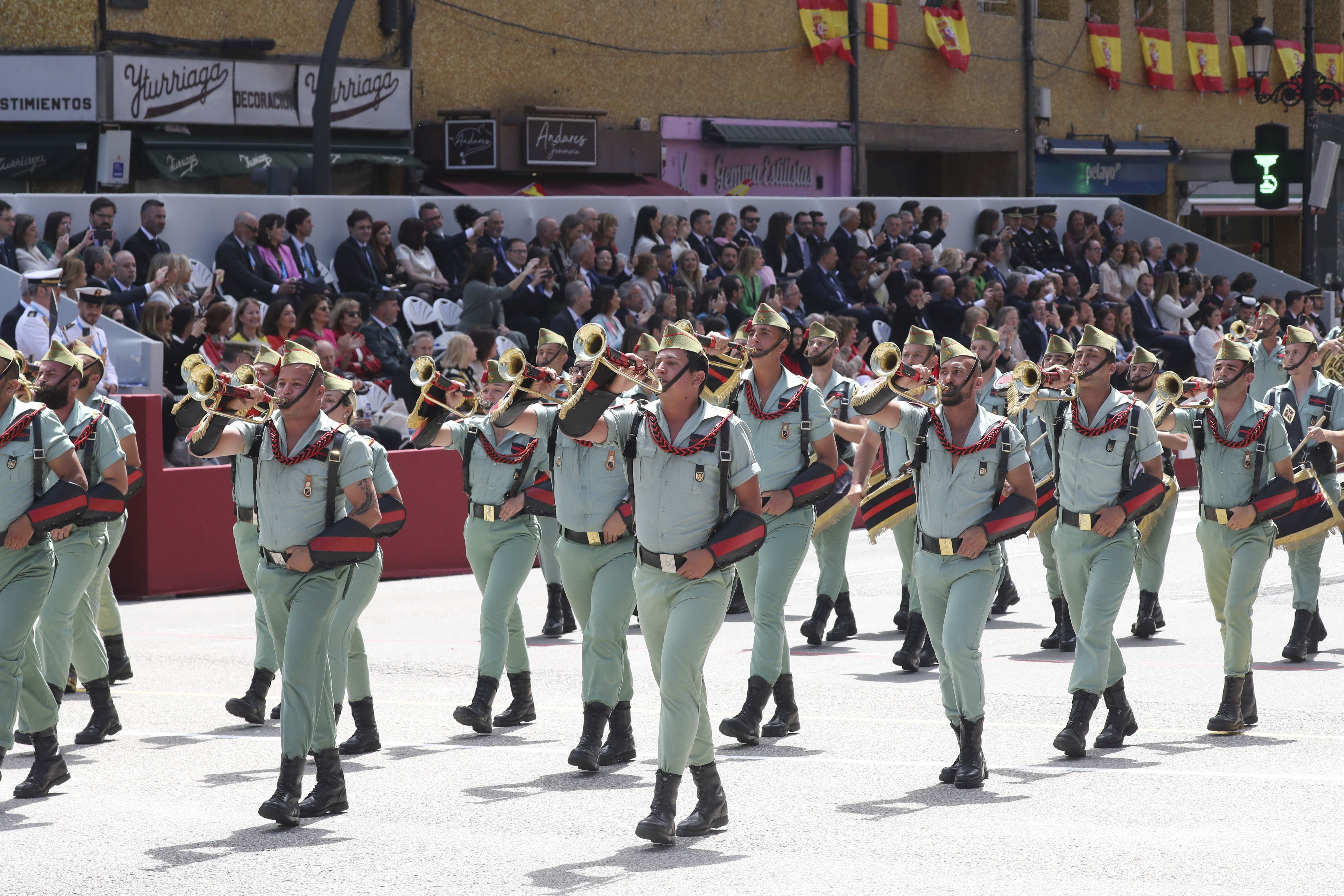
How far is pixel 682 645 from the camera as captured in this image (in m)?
7.57

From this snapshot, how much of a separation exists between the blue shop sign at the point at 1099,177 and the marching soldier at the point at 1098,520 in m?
27.0

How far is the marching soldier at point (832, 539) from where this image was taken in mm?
12133

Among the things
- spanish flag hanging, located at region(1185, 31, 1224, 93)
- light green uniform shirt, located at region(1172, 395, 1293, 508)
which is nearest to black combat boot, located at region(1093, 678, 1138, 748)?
light green uniform shirt, located at region(1172, 395, 1293, 508)

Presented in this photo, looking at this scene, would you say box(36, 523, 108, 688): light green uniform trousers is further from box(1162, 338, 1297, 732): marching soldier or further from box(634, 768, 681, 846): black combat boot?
box(1162, 338, 1297, 732): marching soldier

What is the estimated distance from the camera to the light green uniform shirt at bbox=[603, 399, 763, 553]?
775 cm

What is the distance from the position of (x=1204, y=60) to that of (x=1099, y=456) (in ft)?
107

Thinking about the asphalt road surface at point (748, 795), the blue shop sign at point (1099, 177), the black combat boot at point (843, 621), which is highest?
the blue shop sign at point (1099, 177)

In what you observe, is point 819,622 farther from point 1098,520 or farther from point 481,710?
point 1098,520

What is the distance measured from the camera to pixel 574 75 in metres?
28.8

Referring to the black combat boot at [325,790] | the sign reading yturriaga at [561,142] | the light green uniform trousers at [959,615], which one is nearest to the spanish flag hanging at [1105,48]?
the sign reading yturriaga at [561,142]

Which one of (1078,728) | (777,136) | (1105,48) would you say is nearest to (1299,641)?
(1078,728)

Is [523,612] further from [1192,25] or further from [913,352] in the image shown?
[1192,25]

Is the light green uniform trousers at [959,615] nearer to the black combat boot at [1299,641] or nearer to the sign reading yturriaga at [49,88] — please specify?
the black combat boot at [1299,641]

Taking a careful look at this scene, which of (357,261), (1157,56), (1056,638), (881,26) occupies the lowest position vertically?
(1056,638)
